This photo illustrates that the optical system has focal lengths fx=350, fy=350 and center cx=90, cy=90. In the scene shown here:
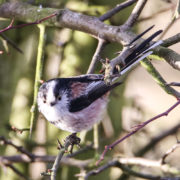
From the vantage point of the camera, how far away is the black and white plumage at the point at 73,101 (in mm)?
3000

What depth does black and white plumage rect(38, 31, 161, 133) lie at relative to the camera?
3000 mm

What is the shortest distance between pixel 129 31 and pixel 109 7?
1.12m

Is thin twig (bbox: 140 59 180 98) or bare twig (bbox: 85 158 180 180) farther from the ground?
thin twig (bbox: 140 59 180 98)

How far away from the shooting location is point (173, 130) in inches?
164

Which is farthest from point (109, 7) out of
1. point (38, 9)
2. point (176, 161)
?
point (176, 161)

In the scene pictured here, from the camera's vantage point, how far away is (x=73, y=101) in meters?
3.14

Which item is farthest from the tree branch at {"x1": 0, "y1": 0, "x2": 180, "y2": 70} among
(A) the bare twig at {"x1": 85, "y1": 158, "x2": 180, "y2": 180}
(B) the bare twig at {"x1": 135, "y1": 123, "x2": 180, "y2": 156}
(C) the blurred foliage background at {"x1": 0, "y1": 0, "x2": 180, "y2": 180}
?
(B) the bare twig at {"x1": 135, "y1": 123, "x2": 180, "y2": 156}

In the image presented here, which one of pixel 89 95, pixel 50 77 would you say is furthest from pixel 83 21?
pixel 50 77

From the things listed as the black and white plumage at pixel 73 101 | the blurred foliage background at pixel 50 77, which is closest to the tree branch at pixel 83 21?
the black and white plumage at pixel 73 101

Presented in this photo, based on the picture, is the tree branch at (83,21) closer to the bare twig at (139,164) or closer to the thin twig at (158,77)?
the thin twig at (158,77)

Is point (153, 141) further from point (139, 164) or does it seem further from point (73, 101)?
point (73, 101)

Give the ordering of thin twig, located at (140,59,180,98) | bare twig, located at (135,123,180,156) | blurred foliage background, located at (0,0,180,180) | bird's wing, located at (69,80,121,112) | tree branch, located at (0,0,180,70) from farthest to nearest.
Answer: bare twig, located at (135,123,180,156) < blurred foliage background, located at (0,0,180,180) < bird's wing, located at (69,80,121,112) < tree branch, located at (0,0,180,70) < thin twig, located at (140,59,180,98)

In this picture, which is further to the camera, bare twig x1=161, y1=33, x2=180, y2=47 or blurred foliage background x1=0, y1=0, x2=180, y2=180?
blurred foliage background x1=0, y1=0, x2=180, y2=180

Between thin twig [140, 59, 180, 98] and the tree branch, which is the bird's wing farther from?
thin twig [140, 59, 180, 98]
